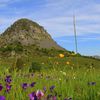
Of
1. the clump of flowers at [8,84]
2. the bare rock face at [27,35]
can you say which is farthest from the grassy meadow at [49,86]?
the bare rock face at [27,35]

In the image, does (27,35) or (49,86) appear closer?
(49,86)

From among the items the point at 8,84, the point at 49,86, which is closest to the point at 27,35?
the point at 49,86

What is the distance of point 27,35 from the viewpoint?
47188 mm

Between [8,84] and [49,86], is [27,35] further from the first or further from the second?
[8,84]

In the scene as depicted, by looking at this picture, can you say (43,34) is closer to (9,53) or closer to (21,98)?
(9,53)

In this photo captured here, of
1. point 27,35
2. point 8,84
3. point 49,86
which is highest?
point 27,35

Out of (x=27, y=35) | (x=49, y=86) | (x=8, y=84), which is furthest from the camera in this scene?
(x=27, y=35)

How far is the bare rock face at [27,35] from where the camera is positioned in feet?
150

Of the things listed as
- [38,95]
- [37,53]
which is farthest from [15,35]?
[38,95]

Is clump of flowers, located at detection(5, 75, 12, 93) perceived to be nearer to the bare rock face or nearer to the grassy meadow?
the grassy meadow

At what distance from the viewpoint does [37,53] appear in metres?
39.9

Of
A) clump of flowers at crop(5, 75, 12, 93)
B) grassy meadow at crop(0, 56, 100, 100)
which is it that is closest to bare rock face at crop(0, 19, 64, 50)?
grassy meadow at crop(0, 56, 100, 100)

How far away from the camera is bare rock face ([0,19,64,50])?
4587 centimetres

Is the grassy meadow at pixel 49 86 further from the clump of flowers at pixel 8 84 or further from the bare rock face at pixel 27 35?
the bare rock face at pixel 27 35
